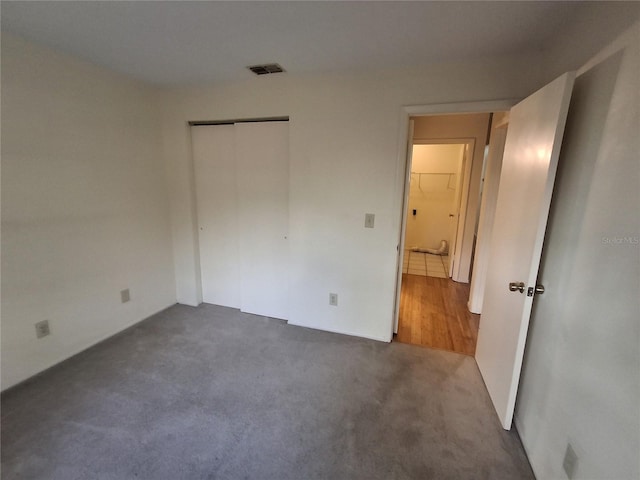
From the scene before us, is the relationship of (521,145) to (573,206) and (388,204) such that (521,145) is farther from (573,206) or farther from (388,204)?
(388,204)

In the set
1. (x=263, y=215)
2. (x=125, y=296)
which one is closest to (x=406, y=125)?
(x=263, y=215)

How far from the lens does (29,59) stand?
5.92 ft

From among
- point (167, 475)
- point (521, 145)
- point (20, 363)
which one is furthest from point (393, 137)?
point (20, 363)

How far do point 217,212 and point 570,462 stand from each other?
3081 millimetres

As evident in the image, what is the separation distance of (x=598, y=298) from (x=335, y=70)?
214 centimetres

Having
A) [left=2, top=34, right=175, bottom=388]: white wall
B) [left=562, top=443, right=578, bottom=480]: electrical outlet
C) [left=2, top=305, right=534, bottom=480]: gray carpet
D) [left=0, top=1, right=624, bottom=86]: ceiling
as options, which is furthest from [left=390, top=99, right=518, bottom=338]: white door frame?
[left=2, top=34, right=175, bottom=388]: white wall

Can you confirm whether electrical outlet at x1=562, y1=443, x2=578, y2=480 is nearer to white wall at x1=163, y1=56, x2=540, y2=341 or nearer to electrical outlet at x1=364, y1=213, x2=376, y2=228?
white wall at x1=163, y1=56, x2=540, y2=341

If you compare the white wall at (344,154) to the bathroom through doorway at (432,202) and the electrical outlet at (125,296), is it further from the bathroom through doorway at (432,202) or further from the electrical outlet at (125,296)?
the bathroom through doorway at (432,202)

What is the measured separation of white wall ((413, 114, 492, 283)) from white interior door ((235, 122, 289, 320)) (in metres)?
2.14

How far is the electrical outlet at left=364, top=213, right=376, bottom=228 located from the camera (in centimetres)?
234

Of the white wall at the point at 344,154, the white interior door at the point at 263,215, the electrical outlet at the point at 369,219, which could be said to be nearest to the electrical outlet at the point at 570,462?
the white wall at the point at 344,154

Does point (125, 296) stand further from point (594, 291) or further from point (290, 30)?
point (594, 291)

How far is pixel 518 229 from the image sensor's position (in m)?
1.58

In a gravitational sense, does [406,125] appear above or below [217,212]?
above
